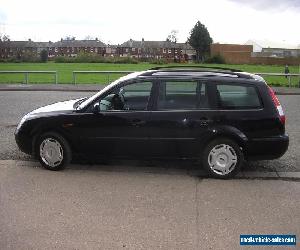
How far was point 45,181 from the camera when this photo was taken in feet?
20.3

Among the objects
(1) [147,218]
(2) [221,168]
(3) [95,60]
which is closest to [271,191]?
(2) [221,168]

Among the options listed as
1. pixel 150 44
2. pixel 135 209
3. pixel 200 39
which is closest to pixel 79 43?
pixel 150 44

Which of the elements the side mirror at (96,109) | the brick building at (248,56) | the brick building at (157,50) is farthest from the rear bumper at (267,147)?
the brick building at (157,50)

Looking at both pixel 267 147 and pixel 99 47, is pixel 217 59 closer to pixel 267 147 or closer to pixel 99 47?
pixel 267 147

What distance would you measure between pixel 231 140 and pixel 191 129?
599 millimetres

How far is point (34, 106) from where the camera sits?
1398cm

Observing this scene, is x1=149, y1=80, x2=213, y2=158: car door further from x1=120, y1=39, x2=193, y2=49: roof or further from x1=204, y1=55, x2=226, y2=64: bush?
x1=120, y1=39, x2=193, y2=49: roof

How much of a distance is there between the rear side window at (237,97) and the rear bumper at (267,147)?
1.66 feet

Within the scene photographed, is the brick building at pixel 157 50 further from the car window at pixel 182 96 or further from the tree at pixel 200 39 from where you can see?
the car window at pixel 182 96

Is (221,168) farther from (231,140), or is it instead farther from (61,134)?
(61,134)

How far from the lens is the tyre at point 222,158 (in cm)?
635

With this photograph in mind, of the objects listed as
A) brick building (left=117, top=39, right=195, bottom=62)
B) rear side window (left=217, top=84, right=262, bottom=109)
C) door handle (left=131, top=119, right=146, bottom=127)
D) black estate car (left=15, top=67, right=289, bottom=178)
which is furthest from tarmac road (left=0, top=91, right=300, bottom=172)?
brick building (left=117, top=39, right=195, bottom=62)

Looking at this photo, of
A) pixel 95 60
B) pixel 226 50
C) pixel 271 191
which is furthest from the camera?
pixel 226 50

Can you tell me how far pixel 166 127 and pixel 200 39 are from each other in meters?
78.1
